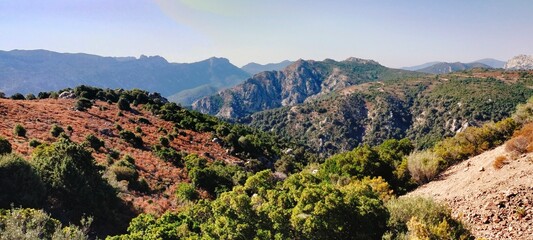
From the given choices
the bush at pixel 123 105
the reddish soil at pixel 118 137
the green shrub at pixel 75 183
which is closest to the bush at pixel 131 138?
the reddish soil at pixel 118 137

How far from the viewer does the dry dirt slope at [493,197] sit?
1288 centimetres

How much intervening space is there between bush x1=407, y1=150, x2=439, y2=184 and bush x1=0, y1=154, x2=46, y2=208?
22.8 meters

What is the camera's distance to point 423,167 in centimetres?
2325

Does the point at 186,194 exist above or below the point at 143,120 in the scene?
below

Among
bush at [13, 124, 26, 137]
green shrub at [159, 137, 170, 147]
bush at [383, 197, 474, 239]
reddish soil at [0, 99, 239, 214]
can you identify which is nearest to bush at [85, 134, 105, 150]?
reddish soil at [0, 99, 239, 214]

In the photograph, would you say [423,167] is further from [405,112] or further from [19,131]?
[405,112]

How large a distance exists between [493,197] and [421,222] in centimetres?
514

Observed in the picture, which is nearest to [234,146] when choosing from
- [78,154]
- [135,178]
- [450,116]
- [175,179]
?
[175,179]

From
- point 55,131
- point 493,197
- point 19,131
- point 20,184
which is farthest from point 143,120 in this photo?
point 493,197

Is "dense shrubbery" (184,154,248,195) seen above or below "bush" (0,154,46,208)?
below

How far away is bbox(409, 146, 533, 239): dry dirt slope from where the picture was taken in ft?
42.3

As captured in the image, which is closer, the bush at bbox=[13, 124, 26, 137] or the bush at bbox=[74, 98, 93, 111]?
the bush at bbox=[13, 124, 26, 137]

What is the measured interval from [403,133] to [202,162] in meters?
124

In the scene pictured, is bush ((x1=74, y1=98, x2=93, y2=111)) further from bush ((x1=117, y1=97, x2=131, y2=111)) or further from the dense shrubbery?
the dense shrubbery
